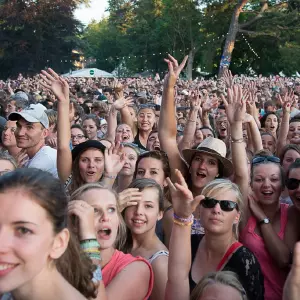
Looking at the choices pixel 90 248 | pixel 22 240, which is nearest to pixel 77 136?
pixel 90 248

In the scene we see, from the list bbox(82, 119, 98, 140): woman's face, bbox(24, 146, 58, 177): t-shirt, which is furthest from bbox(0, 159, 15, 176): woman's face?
bbox(82, 119, 98, 140): woman's face

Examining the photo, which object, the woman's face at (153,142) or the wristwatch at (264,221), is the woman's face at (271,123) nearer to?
the woman's face at (153,142)

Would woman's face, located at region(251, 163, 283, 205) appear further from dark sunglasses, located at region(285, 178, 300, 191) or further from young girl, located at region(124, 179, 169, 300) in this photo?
young girl, located at region(124, 179, 169, 300)

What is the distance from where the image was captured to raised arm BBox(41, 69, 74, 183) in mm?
3691

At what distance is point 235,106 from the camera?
3920 mm

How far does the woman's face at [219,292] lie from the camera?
2307mm

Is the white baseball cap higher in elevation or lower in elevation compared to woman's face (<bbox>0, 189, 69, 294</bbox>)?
higher

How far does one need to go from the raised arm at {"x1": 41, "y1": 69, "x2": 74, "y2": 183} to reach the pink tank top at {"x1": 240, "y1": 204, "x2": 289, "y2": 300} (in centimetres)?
139

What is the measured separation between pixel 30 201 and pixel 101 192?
3.77 feet

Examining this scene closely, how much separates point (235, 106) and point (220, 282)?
1861 mm

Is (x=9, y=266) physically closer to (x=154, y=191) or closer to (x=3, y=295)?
(x=3, y=295)

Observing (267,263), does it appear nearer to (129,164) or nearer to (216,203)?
(216,203)

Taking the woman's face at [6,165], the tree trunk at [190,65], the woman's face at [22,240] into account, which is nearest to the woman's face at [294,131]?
the woman's face at [6,165]

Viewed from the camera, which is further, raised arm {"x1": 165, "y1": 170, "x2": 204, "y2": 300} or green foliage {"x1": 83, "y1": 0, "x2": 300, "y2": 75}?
green foliage {"x1": 83, "y1": 0, "x2": 300, "y2": 75}
